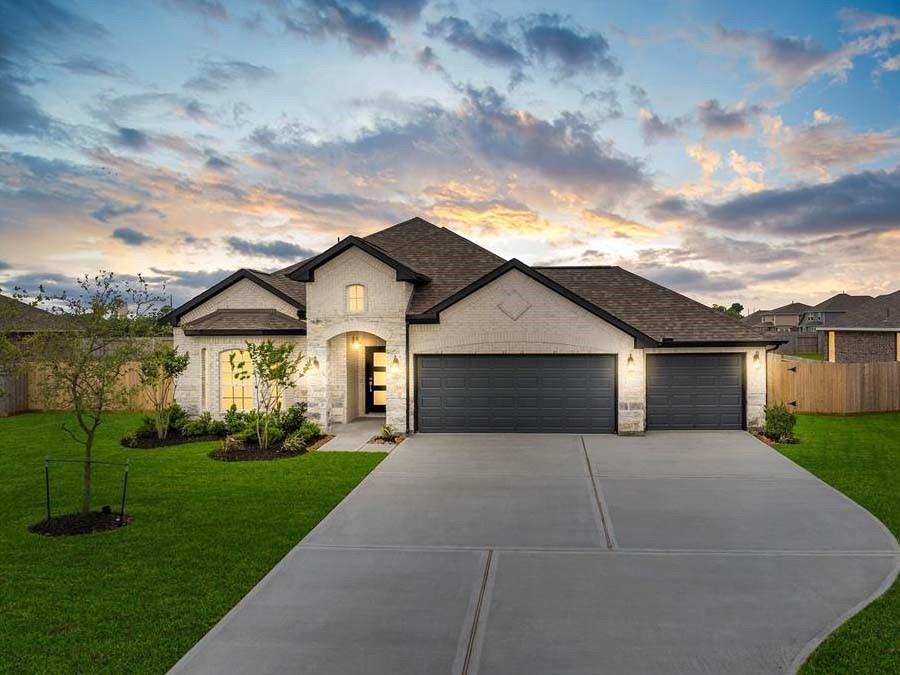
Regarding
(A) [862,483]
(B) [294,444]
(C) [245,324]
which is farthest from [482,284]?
(A) [862,483]

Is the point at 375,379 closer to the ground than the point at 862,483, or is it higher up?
higher up

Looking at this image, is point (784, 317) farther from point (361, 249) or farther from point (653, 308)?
point (361, 249)

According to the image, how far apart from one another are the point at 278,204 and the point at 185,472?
40.4ft

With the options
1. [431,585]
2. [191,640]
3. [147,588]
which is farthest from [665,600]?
[147,588]

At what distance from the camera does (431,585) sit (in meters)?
6.61

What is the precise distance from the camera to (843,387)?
20.1 m

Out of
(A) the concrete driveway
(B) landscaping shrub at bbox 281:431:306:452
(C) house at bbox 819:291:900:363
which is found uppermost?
(C) house at bbox 819:291:900:363

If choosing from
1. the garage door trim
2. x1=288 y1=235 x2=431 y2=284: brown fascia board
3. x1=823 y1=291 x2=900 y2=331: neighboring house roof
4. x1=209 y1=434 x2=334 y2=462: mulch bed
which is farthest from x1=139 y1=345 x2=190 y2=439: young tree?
x1=823 y1=291 x2=900 y2=331: neighboring house roof

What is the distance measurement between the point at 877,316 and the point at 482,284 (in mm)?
25686

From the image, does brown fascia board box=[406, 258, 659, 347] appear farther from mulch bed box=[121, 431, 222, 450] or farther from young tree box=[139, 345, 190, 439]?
young tree box=[139, 345, 190, 439]

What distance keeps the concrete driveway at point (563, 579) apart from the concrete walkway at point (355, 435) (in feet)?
9.78

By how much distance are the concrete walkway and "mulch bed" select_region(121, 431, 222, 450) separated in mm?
3308

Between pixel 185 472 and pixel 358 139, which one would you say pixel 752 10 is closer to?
pixel 358 139

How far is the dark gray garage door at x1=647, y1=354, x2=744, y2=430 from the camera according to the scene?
55.0 ft
